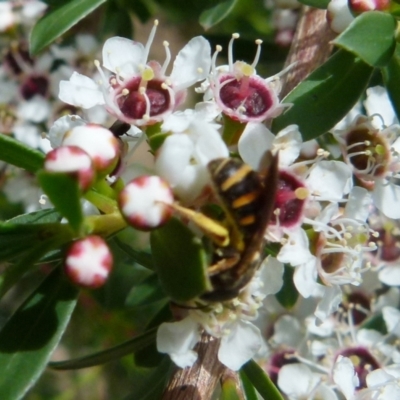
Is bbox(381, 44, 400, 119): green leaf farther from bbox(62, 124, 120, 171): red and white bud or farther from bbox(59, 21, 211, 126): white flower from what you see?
bbox(62, 124, 120, 171): red and white bud

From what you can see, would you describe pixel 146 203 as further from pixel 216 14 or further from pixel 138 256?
pixel 216 14

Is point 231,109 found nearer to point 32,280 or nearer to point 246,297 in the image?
point 246,297

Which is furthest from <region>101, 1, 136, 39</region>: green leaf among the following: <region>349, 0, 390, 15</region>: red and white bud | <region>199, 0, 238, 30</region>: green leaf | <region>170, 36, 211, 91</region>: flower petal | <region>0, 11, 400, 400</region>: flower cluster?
<region>349, 0, 390, 15</region>: red and white bud

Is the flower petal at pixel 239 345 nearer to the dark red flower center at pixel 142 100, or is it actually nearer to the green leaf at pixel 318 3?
the dark red flower center at pixel 142 100

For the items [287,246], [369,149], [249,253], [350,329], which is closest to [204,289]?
[249,253]

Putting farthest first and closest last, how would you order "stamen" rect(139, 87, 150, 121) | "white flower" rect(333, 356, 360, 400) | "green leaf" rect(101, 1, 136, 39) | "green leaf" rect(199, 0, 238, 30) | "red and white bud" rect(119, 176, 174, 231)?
"green leaf" rect(101, 1, 136, 39) → "green leaf" rect(199, 0, 238, 30) → "white flower" rect(333, 356, 360, 400) → "stamen" rect(139, 87, 150, 121) → "red and white bud" rect(119, 176, 174, 231)
